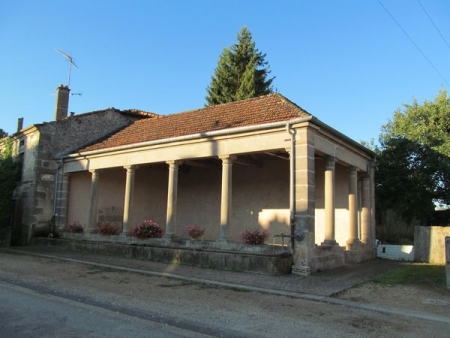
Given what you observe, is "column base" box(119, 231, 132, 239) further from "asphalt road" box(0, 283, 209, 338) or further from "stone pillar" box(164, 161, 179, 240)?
"asphalt road" box(0, 283, 209, 338)

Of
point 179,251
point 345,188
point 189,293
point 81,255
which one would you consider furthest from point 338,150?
point 81,255

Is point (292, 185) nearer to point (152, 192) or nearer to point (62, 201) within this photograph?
point (152, 192)

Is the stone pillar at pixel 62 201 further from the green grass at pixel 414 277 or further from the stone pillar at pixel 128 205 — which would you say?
the green grass at pixel 414 277

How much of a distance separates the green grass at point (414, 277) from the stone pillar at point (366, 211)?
116 inches

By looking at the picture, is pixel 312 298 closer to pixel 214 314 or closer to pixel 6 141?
pixel 214 314

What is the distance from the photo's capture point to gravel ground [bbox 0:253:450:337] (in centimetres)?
529

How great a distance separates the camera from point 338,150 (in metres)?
12.8

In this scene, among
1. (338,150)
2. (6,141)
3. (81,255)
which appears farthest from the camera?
(6,141)

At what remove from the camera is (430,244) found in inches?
565

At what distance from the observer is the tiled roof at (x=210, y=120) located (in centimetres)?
1238

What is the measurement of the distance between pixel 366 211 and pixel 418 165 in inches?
249

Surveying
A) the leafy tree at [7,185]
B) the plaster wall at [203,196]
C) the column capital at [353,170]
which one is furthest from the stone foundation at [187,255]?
the column capital at [353,170]

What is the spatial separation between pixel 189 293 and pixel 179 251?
14.0 ft

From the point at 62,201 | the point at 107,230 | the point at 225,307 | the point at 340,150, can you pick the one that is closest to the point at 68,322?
the point at 225,307
